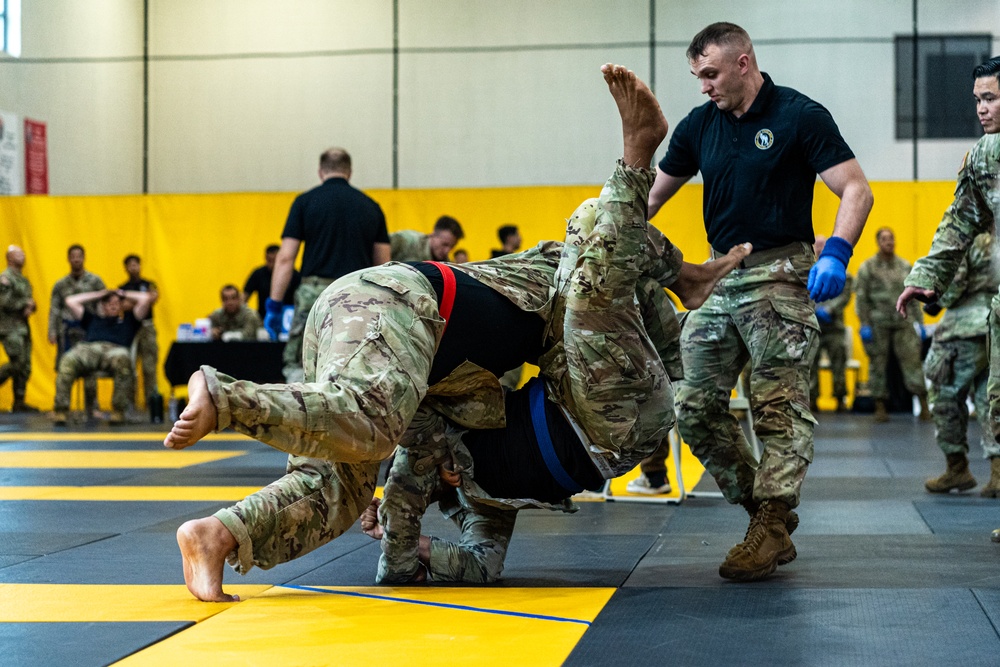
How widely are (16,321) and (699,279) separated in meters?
10.9

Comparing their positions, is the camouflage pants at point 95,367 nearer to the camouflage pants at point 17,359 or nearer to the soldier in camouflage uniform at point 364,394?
the camouflage pants at point 17,359

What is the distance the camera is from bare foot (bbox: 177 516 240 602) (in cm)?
296

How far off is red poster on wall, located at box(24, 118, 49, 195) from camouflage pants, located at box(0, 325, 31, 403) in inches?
89.9

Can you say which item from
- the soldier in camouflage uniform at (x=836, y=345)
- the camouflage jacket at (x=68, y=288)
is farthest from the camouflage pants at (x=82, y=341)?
the soldier in camouflage uniform at (x=836, y=345)

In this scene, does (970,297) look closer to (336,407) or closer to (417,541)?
(417,541)

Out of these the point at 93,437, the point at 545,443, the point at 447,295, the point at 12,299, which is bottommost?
the point at 93,437

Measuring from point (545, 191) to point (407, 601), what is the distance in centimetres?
1055

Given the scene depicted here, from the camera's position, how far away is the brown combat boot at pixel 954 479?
5715 millimetres

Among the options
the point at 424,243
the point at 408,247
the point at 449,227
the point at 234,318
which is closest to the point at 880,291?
the point at 449,227

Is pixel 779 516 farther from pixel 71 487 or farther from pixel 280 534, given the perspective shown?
pixel 71 487

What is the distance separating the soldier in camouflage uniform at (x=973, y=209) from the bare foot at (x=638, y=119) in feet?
4.86

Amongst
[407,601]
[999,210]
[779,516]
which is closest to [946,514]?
[999,210]

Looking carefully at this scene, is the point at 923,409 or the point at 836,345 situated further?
the point at 836,345

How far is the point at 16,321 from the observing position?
1273 cm
